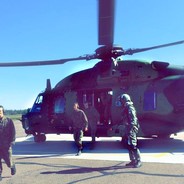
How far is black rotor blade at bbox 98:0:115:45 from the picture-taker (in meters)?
6.37

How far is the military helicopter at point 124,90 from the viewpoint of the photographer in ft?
30.9

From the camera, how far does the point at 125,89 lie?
10102 mm

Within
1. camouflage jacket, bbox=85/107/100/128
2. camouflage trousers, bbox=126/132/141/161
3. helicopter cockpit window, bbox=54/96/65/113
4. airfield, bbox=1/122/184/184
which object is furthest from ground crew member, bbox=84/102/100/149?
camouflage trousers, bbox=126/132/141/161

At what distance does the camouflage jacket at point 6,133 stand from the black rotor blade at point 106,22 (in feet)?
11.7

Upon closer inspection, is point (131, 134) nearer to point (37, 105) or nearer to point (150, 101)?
point (150, 101)

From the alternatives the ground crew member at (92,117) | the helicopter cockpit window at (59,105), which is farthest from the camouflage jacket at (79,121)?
the helicopter cockpit window at (59,105)

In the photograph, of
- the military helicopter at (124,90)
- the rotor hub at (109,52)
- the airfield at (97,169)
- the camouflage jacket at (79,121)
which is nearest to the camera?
the airfield at (97,169)

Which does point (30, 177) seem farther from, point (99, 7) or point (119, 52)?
point (119, 52)

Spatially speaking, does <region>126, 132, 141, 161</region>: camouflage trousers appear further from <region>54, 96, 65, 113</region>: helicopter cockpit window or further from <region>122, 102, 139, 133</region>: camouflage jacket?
<region>54, 96, 65, 113</region>: helicopter cockpit window

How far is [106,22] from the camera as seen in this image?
7.16 m

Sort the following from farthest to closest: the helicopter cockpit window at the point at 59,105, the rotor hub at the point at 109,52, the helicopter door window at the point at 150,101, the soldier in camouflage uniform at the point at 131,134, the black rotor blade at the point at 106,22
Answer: the helicopter cockpit window at the point at 59,105
the helicopter door window at the point at 150,101
the rotor hub at the point at 109,52
the soldier in camouflage uniform at the point at 131,134
the black rotor blade at the point at 106,22

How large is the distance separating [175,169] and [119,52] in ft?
15.4

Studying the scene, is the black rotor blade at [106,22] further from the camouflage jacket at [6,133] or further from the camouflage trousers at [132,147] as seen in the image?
the camouflage jacket at [6,133]

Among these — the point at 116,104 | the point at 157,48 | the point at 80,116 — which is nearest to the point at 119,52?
the point at 157,48
